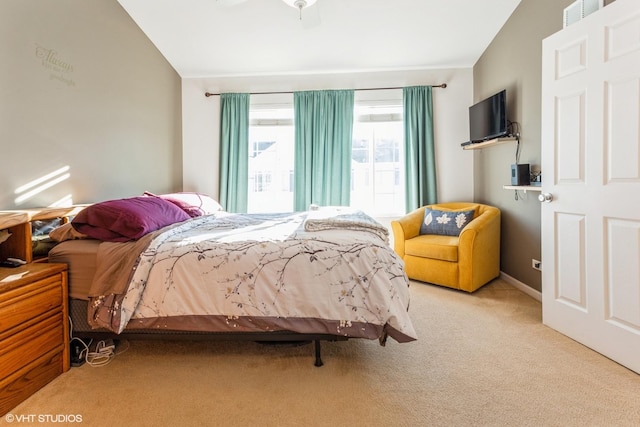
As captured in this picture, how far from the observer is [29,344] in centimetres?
158

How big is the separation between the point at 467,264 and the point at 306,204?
208 cm

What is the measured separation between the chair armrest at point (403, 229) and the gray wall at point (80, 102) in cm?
283

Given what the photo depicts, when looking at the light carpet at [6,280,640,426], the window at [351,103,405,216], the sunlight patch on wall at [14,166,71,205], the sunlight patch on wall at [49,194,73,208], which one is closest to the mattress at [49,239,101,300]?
the light carpet at [6,280,640,426]

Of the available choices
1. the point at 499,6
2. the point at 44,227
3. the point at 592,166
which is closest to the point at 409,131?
the point at 499,6

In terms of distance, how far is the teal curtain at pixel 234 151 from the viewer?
14.0 feet

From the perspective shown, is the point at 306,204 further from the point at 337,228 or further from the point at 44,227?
the point at 44,227

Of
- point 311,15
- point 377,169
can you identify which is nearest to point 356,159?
point 377,169

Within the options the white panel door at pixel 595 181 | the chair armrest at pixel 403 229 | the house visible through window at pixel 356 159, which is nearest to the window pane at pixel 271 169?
the house visible through window at pixel 356 159

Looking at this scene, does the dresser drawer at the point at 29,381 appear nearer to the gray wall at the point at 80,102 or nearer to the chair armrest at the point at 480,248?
the gray wall at the point at 80,102

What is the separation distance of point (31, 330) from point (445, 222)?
349 centimetres

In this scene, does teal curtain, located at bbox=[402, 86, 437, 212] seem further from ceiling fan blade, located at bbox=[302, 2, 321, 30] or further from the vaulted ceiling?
ceiling fan blade, located at bbox=[302, 2, 321, 30]

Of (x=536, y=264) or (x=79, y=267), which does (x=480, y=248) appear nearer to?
(x=536, y=264)

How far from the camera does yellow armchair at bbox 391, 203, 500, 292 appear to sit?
3.05m

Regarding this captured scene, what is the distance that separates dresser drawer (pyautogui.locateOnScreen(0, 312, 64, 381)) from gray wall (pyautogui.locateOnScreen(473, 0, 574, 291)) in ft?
11.8
